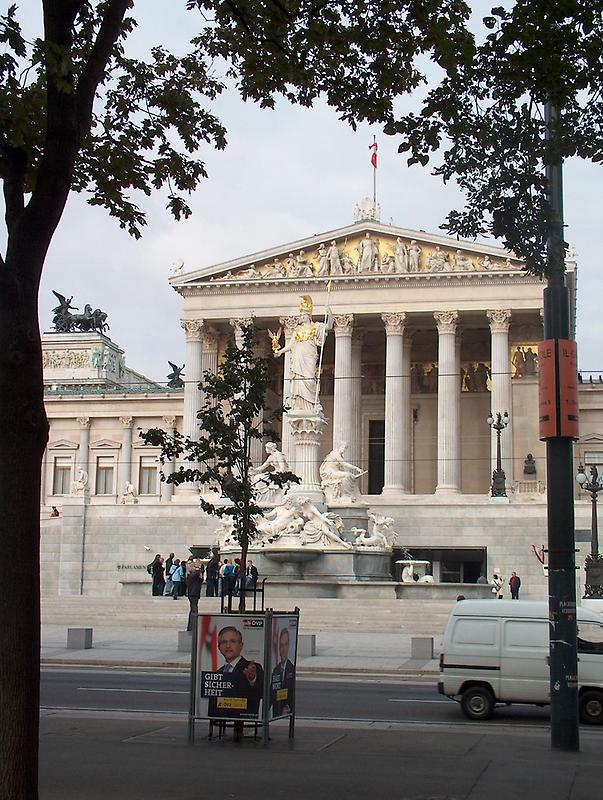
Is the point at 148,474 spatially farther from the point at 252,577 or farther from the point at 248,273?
the point at 252,577

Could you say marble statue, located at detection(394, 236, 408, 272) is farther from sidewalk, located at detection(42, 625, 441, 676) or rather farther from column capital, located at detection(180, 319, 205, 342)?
sidewalk, located at detection(42, 625, 441, 676)

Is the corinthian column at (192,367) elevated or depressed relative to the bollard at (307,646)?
elevated

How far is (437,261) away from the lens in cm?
7431

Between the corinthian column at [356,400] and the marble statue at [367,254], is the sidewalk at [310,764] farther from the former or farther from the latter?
the marble statue at [367,254]

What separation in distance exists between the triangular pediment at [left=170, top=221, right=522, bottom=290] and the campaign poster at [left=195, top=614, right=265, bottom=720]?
199ft

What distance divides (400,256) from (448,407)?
10372 mm

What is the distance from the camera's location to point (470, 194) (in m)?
13.4

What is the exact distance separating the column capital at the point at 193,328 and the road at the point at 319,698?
51.9 meters

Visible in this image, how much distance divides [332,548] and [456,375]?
29276 mm

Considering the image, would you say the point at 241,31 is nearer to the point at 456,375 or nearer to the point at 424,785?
the point at 424,785

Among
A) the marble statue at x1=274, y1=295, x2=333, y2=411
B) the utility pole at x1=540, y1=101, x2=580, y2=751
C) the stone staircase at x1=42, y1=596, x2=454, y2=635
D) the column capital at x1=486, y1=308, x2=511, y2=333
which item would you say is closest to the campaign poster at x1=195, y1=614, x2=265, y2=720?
the utility pole at x1=540, y1=101, x2=580, y2=751

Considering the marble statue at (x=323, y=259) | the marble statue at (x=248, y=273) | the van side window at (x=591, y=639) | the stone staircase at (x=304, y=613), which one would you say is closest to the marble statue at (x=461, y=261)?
the marble statue at (x=323, y=259)

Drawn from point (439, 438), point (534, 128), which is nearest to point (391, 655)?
point (534, 128)

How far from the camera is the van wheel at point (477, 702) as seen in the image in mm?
19031
